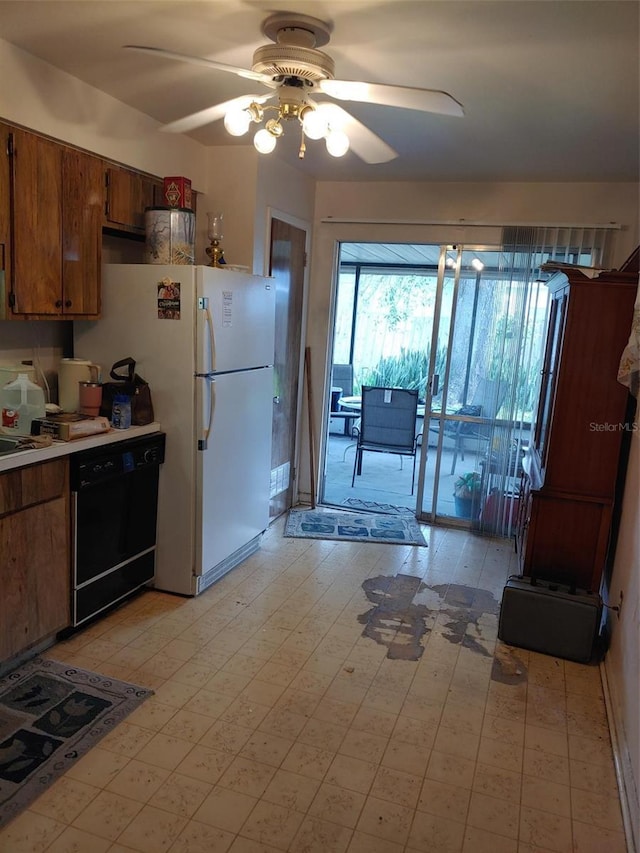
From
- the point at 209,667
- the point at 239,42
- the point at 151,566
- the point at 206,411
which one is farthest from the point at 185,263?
the point at 209,667

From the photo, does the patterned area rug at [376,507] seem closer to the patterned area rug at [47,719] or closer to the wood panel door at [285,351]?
the wood panel door at [285,351]

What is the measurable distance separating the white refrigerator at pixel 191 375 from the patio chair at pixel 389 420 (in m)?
2.01

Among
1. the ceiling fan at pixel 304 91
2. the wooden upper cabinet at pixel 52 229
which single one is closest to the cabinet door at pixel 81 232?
the wooden upper cabinet at pixel 52 229

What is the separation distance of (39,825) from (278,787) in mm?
691

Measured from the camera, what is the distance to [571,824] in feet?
6.20

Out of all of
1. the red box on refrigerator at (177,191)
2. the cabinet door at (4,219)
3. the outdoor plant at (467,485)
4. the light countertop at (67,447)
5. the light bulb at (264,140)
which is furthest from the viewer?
the outdoor plant at (467,485)

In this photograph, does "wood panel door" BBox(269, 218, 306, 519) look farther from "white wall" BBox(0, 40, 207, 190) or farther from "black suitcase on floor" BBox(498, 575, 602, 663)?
"black suitcase on floor" BBox(498, 575, 602, 663)

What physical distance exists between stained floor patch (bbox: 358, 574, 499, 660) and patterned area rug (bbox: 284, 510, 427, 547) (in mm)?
614

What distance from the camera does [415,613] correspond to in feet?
10.4

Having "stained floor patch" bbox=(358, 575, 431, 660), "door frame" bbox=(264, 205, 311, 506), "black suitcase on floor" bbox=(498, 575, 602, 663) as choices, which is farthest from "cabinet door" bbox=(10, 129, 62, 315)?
"black suitcase on floor" bbox=(498, 575, 602, 663)

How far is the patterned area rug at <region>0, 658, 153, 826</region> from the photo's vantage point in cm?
193

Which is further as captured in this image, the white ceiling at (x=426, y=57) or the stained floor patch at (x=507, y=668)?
the stained floor patch at (x=507, y=668)

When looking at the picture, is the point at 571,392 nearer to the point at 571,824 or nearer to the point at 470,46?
the point at 470,46

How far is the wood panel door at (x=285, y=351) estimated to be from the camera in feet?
13.4
